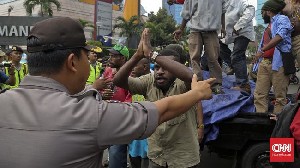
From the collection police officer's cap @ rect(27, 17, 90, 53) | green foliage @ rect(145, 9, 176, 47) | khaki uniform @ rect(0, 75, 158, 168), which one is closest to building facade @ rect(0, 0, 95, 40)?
green foliage @ rect(145, 9, 176, 47)

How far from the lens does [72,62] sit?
1.47 meters

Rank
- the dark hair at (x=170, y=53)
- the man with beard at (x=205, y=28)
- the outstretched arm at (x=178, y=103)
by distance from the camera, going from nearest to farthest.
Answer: the outstretched arm at (x=178, y=103) < the dark hair at (x=170, y=53) < the man with beard at (x=205, y=28)

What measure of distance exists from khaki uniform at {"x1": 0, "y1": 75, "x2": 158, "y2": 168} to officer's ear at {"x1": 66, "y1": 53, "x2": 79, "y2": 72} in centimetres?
10

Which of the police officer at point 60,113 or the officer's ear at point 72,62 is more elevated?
the officer's ear at point 72,62

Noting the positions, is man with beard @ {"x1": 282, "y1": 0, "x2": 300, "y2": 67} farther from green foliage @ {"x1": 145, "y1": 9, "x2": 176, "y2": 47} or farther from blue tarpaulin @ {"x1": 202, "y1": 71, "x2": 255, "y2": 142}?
green foliage @ {"x1": 145, "y1": 9, "x2": 176, "y2": 47}

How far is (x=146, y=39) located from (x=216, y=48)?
232 cm

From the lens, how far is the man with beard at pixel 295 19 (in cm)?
428

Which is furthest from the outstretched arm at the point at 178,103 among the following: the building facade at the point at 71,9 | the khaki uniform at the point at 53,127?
the building facade at the point at 71,9

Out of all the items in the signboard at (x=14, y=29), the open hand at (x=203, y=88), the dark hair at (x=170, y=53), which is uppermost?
the signboard at (x=14, y=29)

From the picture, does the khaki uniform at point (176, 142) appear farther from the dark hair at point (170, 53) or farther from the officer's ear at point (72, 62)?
the officer's ear at point (72, 62)

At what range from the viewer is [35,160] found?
4.11 ft

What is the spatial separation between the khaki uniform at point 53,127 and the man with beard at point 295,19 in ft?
11.7

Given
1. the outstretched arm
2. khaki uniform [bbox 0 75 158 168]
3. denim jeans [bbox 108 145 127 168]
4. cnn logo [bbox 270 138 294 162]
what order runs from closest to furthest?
khaki uniform [bbox 0 75 158 168], the outstretched arm, cnn logo [bbox 270 138 294 162], denim jeans [bbox 108 145 127 168]

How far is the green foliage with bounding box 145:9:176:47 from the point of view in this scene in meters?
42.3
